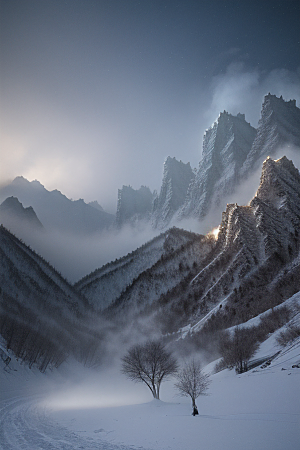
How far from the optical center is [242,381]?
96.2ft

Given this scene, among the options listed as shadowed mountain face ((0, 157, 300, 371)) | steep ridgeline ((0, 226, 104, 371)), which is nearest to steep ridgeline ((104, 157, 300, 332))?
shadowed mountain face ((0, 157, 300, 371))

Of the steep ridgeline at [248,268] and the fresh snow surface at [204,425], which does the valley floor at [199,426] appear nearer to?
the fresh snow surface at [204,425]

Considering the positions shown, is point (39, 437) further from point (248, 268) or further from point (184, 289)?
point (184, 289)

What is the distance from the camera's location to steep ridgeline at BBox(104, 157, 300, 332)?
95688 millimetres

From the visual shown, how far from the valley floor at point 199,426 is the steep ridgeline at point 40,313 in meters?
55.2

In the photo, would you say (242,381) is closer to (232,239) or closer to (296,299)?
(296,299)

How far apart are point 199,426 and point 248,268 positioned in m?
106

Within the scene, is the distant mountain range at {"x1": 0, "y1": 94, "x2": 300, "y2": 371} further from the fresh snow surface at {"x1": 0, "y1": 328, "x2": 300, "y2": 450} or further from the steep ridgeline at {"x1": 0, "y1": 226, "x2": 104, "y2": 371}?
the fresh snow surface at {"x1": 0, "y1": 328, "x2": 300, "y2": 450}

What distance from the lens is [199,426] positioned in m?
17.5

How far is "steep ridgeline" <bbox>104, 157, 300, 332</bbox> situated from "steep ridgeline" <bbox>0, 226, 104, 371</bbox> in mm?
47705

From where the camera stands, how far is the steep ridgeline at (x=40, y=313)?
263 feet

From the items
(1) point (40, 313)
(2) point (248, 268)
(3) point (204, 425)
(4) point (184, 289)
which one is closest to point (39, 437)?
(3) point (204, 425)

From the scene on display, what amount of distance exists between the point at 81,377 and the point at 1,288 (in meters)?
62.4

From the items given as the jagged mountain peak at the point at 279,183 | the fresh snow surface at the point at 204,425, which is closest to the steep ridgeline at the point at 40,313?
the fresh snow surface at the point at 204,425
